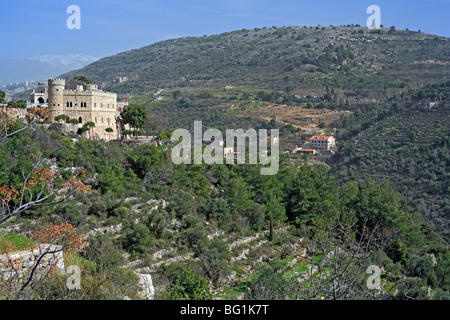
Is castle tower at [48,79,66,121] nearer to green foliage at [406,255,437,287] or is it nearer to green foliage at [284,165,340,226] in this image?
green foliage at [284,165,340,226]

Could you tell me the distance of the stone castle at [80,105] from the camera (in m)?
24.2

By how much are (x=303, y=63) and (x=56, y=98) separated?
72.0 meters

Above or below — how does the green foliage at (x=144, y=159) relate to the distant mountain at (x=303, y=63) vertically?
below

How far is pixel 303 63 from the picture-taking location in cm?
8900

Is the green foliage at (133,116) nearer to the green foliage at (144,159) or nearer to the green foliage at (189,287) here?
the green foliage at (144,159)

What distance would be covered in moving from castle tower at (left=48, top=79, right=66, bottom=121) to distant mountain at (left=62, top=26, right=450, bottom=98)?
52967 mm

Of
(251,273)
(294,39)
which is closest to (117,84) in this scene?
(294,39)

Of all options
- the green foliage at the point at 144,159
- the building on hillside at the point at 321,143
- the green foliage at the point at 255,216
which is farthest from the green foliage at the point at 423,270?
the building on hillside at the point at 321,143

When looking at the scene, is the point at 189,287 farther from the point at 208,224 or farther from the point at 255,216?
Answer: the point at 255,216

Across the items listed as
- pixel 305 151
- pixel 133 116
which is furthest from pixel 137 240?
pixel 305 151

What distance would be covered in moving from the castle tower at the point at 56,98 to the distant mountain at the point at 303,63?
2085 inches

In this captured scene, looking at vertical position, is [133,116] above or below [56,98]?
below

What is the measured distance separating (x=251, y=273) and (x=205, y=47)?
366 ft

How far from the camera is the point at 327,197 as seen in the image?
2398cm
